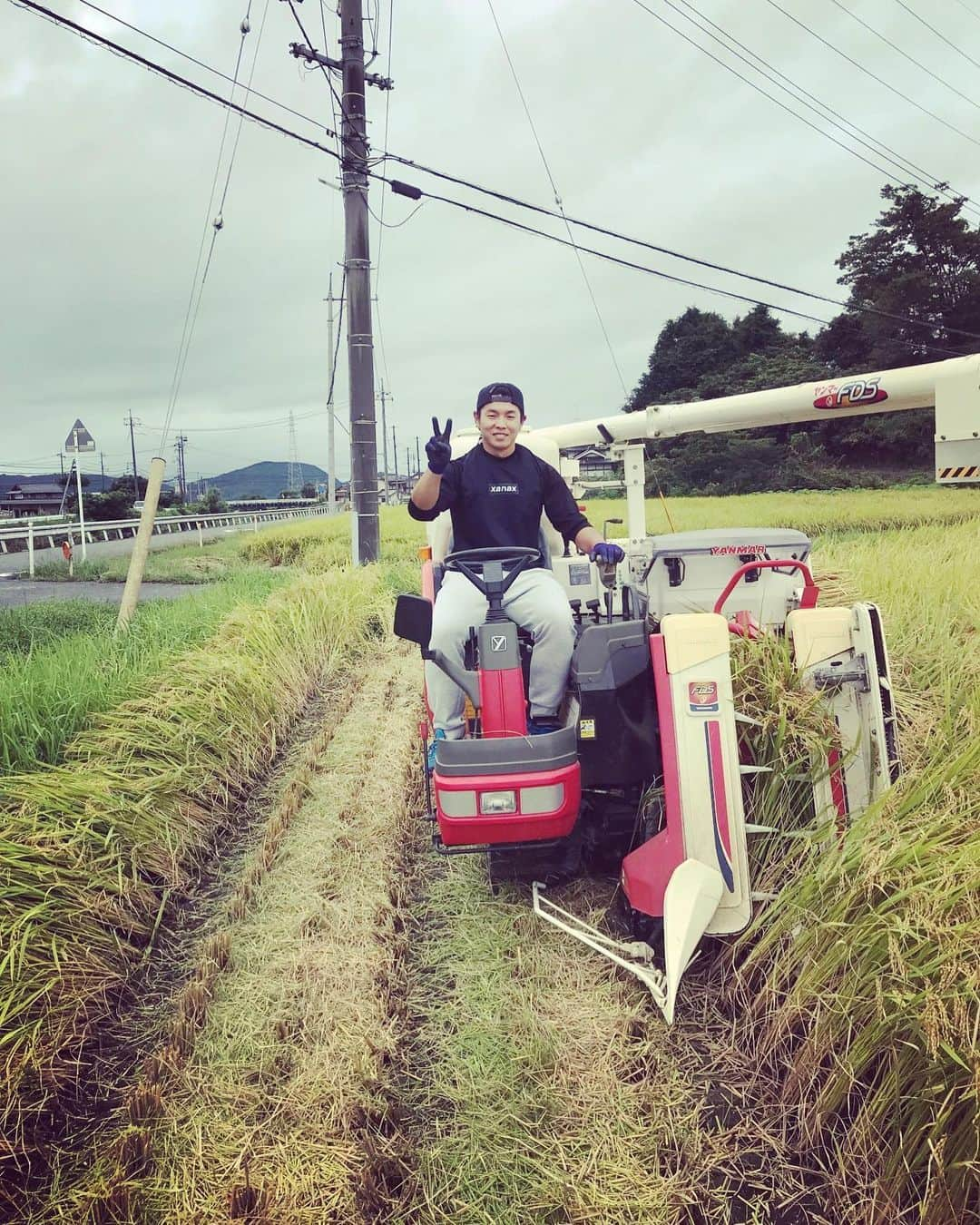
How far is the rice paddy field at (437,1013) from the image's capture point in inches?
75.5

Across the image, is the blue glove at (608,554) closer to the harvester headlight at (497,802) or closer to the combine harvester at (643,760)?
the combine harvester at (643,760)

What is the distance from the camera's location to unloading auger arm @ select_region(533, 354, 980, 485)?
167 inches

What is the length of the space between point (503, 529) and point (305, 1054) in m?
2.16

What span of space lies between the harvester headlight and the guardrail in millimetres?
11807

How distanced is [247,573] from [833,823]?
897cm

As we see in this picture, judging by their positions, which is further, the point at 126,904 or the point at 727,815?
the point at 126,904

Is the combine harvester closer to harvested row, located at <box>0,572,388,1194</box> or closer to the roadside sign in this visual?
harvested row, located at <box>0,572,388,1194</box>

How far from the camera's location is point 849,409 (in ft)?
16.4

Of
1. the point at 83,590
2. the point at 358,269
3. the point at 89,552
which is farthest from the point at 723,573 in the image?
the point at 89,552

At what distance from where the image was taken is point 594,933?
9.21 feet

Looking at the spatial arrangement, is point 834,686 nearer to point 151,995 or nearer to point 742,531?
point 742,531

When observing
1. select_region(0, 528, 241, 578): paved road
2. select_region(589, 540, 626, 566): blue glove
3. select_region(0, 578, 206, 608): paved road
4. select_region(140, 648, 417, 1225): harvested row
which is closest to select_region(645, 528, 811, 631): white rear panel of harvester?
select_region(589, 540, 626, 566): blue glove

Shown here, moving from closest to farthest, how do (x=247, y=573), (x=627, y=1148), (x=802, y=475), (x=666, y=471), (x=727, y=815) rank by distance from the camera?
(x=627, y=1148)
(x=727, y=815)
(x=247, y=573)
(x=802, y=475)
(x=666, y=471)

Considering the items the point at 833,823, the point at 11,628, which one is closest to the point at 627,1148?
the point at 833,823
